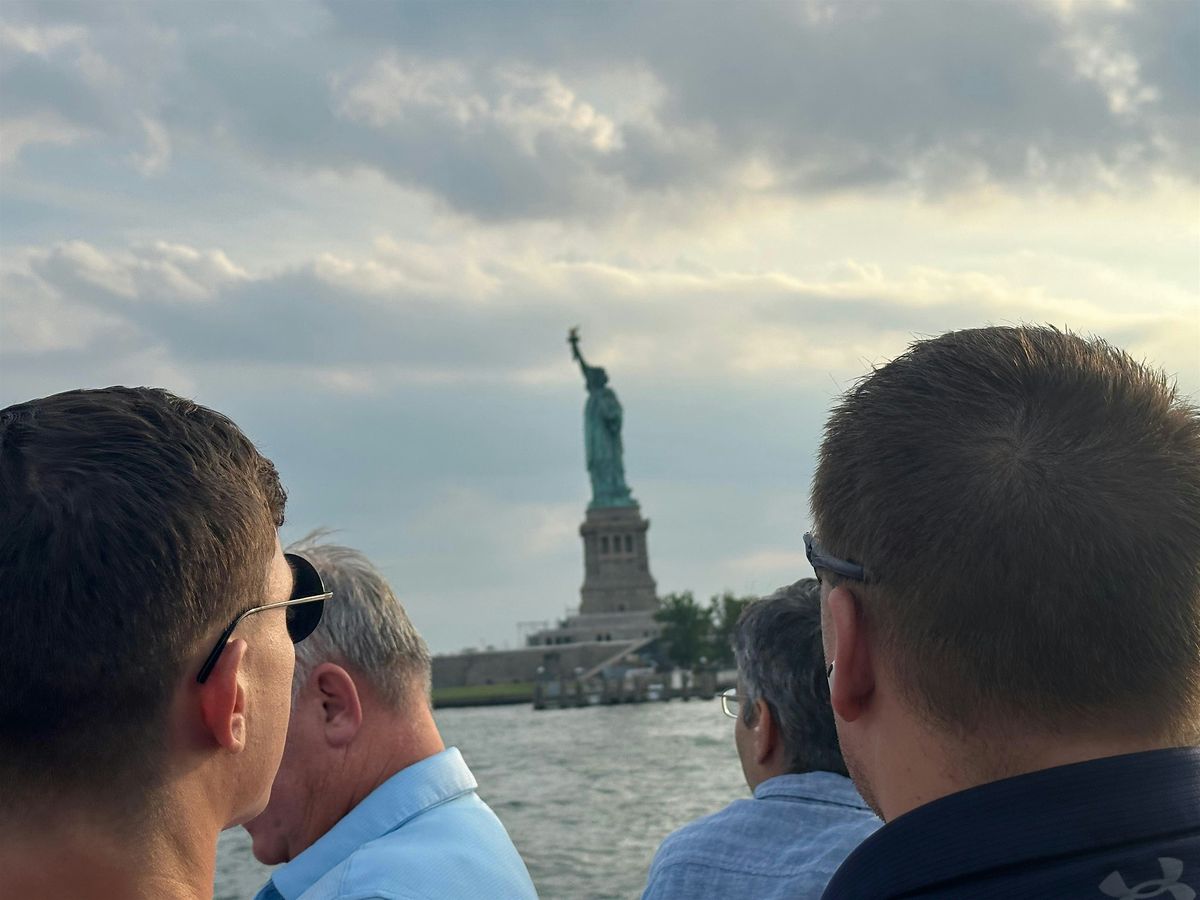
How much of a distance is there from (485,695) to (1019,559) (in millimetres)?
69697

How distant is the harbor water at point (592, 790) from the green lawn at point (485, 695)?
12.3m

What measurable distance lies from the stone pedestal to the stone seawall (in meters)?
2.19

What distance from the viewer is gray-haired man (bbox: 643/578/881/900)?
3295 millimetres

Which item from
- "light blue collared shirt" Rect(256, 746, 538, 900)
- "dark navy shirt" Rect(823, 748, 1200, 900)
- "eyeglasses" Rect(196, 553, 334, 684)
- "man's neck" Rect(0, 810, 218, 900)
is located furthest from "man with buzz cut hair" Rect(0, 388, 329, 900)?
"light blue collared shirt" Rect(256, 746, 538, 900)

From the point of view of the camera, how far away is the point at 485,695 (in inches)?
2763

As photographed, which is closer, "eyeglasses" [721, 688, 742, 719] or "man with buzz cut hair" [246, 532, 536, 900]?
"man with buzz cut hair" [246, 532, 536, 900]

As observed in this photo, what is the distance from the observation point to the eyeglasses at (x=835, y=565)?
167 centimetres

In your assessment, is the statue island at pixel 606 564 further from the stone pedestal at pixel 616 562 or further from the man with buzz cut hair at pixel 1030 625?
the man with buzz cut hair at pixel 1030 625

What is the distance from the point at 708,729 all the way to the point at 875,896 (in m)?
45.0

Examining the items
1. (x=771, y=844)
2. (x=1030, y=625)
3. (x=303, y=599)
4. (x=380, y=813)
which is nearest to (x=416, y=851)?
(x=380, y=813)

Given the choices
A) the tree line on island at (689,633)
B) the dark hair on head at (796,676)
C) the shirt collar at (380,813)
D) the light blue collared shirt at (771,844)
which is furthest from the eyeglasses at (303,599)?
the tree line on island at (689,633)

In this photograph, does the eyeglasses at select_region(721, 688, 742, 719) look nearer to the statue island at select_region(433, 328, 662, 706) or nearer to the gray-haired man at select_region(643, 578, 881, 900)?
the gray-haired man at select_region(643, 578, 881, 900)

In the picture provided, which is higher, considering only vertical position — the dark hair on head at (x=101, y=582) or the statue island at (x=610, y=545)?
the statue island at (x=610, y=545)

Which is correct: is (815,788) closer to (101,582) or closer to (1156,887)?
(1156,887)
